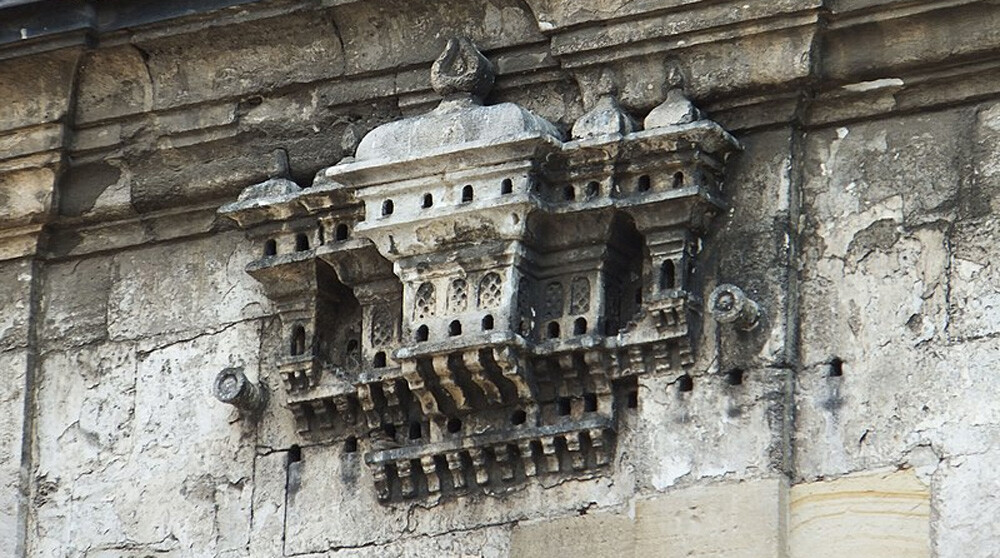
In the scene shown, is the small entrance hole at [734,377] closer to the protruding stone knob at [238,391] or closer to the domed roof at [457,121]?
the domed roof at [457,121]

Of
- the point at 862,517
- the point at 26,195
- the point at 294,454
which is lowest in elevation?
the point at 862,517

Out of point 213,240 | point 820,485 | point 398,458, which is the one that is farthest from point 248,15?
point 820,485

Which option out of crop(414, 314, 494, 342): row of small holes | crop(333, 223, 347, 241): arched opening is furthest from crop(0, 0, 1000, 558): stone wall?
crop(414, 314, 494, 342): row of small holes

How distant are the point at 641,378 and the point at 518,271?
51 centimetres

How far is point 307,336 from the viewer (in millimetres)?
12195

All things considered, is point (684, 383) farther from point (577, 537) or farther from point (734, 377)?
point (577, 537)

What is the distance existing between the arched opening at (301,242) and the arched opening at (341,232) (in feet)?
0.48

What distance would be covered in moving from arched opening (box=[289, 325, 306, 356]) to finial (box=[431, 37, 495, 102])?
3.06 ft

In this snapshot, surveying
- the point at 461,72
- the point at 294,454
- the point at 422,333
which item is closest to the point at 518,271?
the point at 422,333

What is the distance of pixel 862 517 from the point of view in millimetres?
11117

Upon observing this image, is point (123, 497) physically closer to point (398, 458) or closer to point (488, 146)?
point (398, 458)

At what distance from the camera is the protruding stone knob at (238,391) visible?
12.2 meters

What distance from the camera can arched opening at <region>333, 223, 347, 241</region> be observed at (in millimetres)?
12102

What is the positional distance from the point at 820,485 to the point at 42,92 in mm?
Answer: 3233
